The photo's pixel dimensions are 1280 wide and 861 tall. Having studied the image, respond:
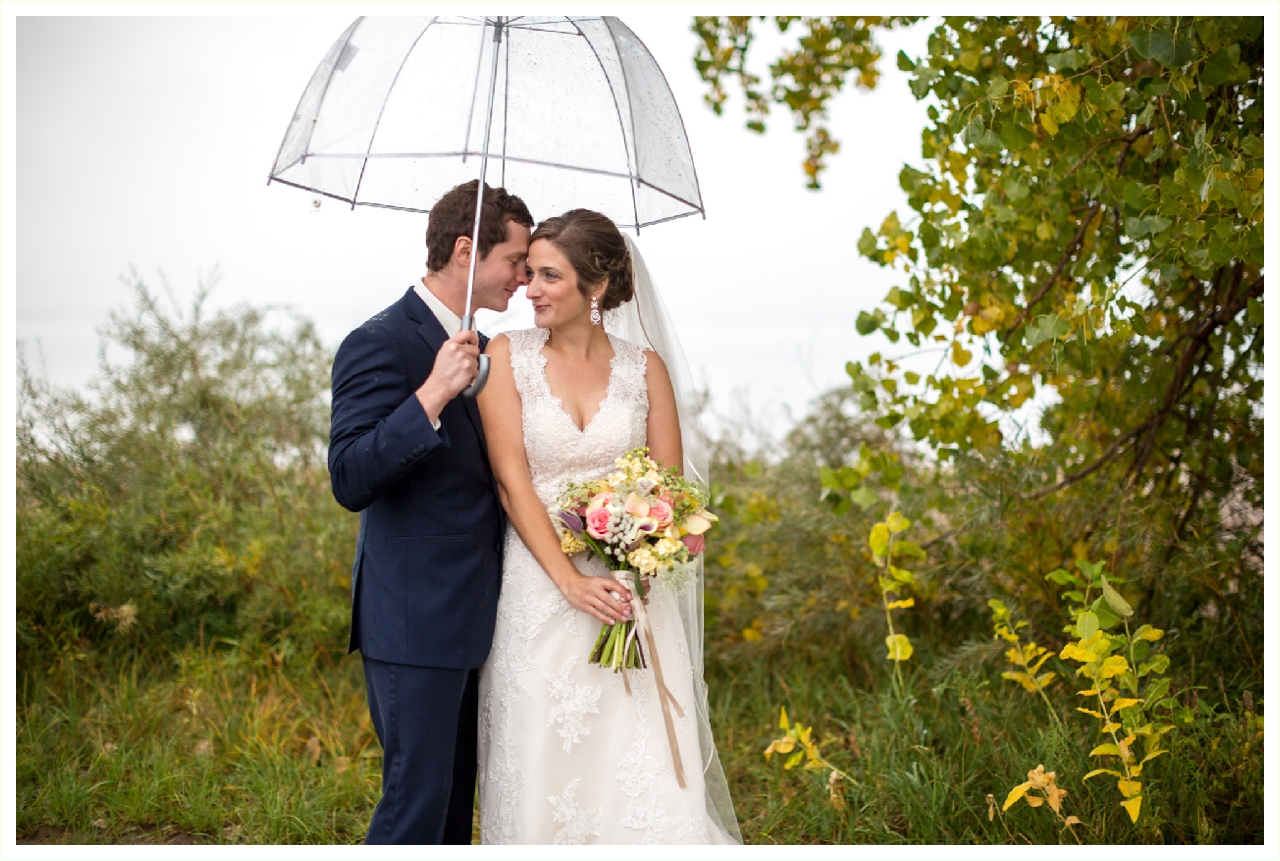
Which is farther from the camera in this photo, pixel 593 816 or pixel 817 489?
pixel 817 489

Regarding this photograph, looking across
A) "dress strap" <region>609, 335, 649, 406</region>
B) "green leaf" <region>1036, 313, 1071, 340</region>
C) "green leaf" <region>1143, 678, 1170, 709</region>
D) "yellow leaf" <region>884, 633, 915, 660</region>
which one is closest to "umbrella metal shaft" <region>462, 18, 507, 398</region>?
"dress strap" <region>609, 335, 649, 406</region>

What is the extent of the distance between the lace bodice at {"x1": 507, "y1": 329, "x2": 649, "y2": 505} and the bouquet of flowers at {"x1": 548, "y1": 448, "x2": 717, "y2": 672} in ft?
0.22

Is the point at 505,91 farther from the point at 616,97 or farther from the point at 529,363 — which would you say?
the point at 529,363

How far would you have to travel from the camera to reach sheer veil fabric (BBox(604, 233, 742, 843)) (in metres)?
2.92

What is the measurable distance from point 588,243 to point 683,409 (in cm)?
61

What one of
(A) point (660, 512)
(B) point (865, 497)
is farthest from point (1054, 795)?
(A) point (660, 512)

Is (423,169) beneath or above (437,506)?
above

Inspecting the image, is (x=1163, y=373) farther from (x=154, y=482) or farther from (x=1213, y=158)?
(x=154, y=482)

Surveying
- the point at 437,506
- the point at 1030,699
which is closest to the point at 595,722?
the point at 437,506

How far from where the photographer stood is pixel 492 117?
8.89 feet

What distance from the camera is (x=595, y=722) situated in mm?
2633

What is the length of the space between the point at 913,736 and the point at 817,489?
1.63m

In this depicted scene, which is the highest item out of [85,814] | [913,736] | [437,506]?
[437,506]

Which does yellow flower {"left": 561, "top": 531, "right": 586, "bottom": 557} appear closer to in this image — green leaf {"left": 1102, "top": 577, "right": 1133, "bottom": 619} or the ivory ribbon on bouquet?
the ivory ribbon on bouquet
